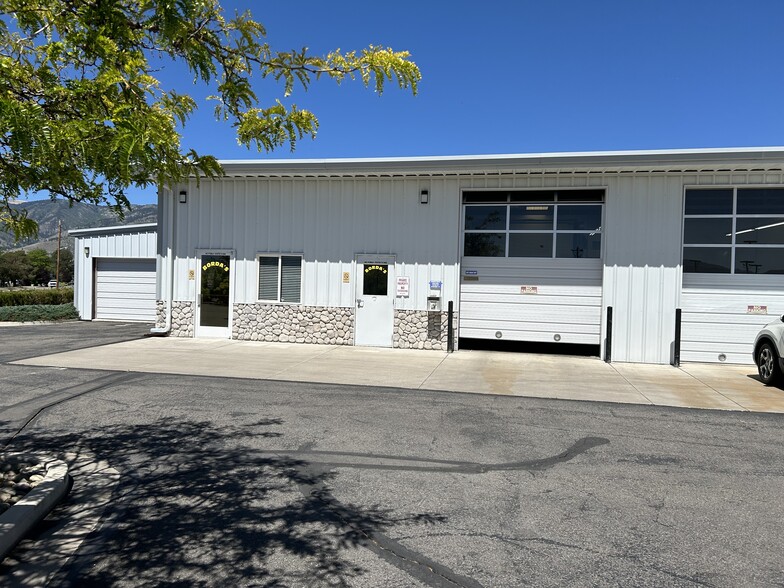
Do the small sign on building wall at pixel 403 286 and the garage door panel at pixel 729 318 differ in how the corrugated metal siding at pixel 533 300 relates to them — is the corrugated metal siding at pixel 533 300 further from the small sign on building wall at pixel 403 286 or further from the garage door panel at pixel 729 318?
the garage door panel at pixel 729 318

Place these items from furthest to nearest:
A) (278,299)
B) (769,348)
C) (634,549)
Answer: (278,299), (769,348), (634,549)

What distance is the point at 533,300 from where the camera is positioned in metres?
13.3

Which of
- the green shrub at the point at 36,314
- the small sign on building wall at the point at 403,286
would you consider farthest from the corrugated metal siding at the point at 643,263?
the green shrub at the point at 36,314

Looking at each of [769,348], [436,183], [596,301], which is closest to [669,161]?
[596,301]

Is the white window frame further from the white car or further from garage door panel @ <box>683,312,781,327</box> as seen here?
the white car

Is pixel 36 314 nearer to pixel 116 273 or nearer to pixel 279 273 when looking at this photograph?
pixel 116 273

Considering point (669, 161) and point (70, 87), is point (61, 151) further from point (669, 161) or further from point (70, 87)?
point (669, 161)

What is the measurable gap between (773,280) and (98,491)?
13368 millimetres

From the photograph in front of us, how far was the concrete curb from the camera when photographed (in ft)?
11.5

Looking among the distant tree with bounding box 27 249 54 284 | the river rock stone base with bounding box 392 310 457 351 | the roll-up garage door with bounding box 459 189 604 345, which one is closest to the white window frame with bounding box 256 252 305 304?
the river rock stone base with bounding box 392 310 457 351

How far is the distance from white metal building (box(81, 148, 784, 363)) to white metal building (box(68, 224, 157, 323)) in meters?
5.84

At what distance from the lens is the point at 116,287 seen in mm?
20953

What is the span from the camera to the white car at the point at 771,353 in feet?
29.5

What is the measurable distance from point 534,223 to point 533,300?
6.24 ft
